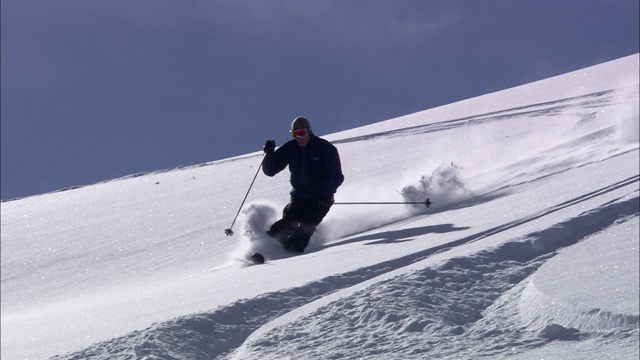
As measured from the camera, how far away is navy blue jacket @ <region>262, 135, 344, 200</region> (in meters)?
8.62

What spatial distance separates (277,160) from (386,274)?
3.93 m

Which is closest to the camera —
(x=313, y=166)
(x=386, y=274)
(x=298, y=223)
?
(x=386, y=274)

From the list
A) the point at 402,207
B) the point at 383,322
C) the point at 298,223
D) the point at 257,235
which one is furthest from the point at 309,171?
the point at 383,322

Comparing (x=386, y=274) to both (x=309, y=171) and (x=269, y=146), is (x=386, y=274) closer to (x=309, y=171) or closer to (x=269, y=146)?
(x=309, y=171)

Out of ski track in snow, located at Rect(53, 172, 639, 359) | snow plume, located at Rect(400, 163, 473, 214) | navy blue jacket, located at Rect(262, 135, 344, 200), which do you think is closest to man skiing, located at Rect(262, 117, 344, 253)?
navy blue jacket, located at Rect(262, 135, 344, 200)

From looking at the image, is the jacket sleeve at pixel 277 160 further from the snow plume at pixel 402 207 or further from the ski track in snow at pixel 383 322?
the ski track in snow at pixel 383 322

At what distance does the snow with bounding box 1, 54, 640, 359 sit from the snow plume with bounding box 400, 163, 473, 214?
23 mm

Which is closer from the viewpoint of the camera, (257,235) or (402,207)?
(257,235)

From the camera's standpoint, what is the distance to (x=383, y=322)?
427 centimetres

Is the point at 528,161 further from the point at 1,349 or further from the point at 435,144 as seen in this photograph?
the point at 1,349

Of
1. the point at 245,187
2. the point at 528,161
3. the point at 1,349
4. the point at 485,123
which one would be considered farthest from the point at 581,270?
the point at 485,123

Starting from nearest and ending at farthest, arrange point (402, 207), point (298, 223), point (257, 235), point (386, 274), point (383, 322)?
point (383, 322), point (386, 274), point (298, 223), point (257, 235), point (402, 207)

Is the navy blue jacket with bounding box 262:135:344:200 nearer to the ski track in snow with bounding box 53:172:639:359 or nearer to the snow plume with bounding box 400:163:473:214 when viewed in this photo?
the snow plume with bounding box 400:163:473:214

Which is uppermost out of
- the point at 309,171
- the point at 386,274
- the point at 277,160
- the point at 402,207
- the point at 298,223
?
the point at 277,160
